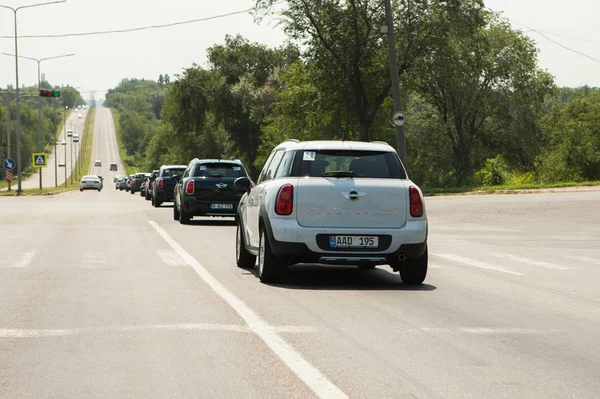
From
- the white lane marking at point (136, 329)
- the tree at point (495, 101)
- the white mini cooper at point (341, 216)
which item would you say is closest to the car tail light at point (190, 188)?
the white mini cooper at point (341, 216)

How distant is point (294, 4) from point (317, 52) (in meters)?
2.66

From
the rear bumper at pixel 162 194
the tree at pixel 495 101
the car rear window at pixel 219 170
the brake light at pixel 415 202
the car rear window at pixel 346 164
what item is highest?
the tree at pixel 495 101

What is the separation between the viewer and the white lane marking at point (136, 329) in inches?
308

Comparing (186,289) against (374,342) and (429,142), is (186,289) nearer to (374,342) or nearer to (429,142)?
(374,342)

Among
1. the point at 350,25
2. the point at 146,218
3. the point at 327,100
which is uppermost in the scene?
the point at 350,25

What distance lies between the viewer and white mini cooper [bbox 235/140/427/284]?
11.4 meters

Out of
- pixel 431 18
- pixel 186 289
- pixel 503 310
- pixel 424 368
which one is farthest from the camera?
pixel 431 18

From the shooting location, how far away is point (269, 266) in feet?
38.0

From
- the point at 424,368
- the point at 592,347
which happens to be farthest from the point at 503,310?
the point at 424,368

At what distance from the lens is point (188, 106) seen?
256 feet

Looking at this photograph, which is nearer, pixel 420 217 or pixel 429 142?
pixel 420 217

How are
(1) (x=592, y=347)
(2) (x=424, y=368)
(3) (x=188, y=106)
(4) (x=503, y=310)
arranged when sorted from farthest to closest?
(3) (x=188, y=106) → (4) (x=503, y=310) → (1) (x=592, y=347) → (2) (x=424, y=368)

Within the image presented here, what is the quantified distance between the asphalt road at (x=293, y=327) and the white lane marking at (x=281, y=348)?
0.01 metres

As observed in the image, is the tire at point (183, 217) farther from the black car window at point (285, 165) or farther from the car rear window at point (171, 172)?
the car rear window at point (171, 172)
